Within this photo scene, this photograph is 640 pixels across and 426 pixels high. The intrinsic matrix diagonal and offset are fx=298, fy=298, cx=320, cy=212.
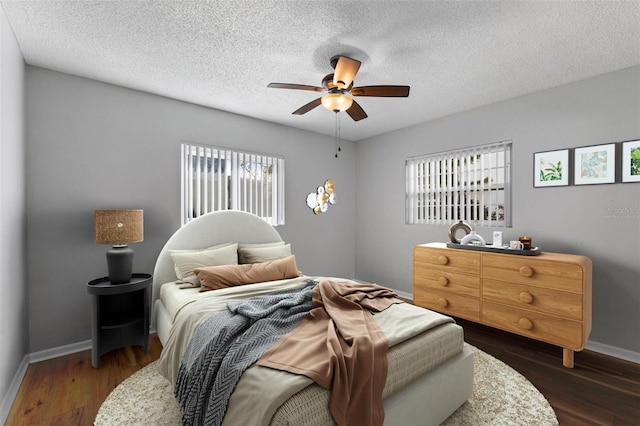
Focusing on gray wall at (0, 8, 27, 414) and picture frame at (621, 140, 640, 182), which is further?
picture frame at (621, 140, 640, 182)

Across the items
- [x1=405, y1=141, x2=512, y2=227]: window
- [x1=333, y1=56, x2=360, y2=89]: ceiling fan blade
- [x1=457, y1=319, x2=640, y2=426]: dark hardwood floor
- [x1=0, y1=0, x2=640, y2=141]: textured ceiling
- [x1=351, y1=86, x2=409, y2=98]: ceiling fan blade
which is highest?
[x1=0, y1=0, x2=640, y2=141]: textured ceiling

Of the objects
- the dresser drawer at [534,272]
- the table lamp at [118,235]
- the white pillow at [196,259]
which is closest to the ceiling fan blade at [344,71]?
the white pillow at [196,259]

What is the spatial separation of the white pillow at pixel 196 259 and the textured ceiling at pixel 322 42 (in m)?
1.69

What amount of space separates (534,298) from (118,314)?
12.7 ft

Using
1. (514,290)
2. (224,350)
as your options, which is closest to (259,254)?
(224,350)

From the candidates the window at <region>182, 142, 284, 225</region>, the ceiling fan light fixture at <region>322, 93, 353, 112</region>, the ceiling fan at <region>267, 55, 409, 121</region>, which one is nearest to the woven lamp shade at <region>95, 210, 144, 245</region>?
the window at <region>182, 142, 284, 225</region>

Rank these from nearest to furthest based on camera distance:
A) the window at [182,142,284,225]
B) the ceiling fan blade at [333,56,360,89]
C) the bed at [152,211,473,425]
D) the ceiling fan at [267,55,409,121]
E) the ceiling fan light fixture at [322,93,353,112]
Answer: the bed at [152,211,473,425] → the ceiling fan blade at [333,56,360,89] → the ceiling fan at [267,55,409,121] → the ceiling fan light fixture at [322,93,353,112] → the window at [182,142,284,225]

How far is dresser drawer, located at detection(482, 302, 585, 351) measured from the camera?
248cm

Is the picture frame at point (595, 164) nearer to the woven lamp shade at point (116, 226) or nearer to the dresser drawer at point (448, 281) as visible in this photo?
the dresser drawer at point (448, 281)

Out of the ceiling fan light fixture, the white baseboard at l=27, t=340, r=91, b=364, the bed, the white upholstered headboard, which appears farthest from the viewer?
the white upholstered headboard

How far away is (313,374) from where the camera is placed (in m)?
1.32

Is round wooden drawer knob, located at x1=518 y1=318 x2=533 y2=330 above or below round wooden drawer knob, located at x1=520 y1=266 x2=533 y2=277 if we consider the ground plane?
below

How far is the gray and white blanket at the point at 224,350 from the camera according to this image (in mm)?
1415

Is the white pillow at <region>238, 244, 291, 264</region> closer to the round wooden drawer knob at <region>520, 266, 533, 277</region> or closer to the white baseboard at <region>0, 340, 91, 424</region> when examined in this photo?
the white baseboard at <region>0, 340, 91, 424</region>
